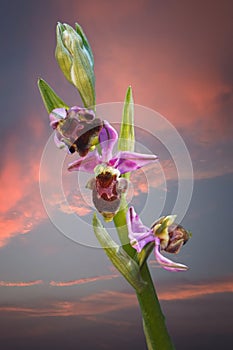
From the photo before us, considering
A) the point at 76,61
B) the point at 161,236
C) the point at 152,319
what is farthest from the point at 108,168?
the point at 152,319

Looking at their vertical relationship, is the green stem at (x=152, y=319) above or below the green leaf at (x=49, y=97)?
below

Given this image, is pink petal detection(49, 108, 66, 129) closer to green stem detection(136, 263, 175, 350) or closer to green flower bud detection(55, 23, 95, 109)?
green flower bud detection(55, 23, 95, 109)

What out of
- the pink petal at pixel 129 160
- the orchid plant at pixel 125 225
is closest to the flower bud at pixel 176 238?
the orchid plant at pixel 125 225

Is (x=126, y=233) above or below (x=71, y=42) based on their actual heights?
below

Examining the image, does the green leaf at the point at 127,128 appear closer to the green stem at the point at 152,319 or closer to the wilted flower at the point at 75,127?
the wilted flower at the point at 75,127

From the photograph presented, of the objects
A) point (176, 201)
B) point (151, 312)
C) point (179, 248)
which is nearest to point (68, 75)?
point (176, 201)

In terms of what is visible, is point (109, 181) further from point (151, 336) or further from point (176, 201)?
point (151, 336)

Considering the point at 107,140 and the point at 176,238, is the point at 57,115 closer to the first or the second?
the point at 107,140
